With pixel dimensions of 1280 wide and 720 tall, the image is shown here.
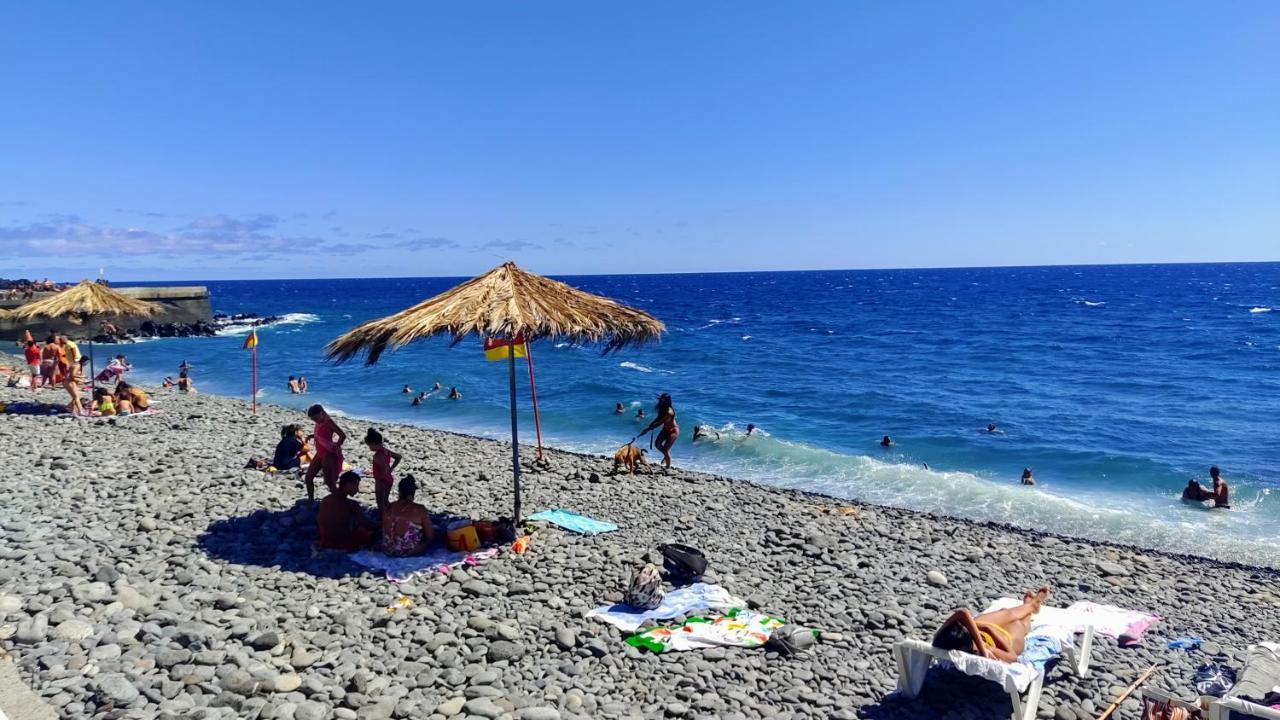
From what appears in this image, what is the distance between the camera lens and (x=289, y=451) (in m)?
10.9

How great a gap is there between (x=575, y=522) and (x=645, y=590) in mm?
2575

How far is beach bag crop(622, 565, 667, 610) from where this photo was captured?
6645 millimetres

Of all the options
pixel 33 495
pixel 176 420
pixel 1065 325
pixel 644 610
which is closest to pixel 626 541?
pixel 644 610

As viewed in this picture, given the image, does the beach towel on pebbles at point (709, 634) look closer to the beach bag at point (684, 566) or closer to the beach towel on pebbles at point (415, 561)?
the beach bag at point (684, 566)

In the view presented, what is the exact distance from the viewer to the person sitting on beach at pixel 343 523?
7637mm

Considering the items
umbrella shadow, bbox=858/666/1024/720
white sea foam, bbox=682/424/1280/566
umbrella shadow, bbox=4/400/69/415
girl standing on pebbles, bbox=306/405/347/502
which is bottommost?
white sea foam, bbox=682/424/1280/566

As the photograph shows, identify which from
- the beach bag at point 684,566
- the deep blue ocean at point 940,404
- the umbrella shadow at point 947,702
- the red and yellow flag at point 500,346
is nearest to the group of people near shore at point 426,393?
the deep blue ocean at point 940,404

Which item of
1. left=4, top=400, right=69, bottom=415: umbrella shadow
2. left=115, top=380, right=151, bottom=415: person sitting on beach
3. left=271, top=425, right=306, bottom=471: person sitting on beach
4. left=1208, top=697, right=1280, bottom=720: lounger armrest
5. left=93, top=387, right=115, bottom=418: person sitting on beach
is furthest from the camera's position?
left=115, top=380, right=151, bottom=415: person sitting on beach

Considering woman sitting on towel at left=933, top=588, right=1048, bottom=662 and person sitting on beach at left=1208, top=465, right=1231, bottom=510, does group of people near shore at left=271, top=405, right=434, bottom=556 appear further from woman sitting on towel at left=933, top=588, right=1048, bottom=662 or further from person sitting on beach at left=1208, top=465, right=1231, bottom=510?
person sitting on beach at left=1208, top=465, right=1231, bottom=510

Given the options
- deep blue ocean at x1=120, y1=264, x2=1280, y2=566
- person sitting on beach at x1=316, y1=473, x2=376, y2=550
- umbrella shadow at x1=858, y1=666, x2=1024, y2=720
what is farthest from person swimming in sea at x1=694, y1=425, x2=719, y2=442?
umbrella shadow at x1=858, y1=666, x2=1024, y2=720

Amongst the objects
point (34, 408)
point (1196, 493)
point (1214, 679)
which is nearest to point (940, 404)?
point (1196, 493)

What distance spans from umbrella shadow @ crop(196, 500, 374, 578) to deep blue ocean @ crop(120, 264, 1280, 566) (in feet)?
9.89

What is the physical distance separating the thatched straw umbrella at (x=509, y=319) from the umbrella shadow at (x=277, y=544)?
5.88ft

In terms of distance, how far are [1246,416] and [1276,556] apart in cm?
1243
